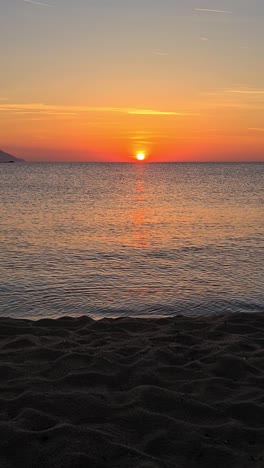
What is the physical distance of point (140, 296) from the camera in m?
12.6

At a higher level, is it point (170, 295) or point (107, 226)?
point (107, 226)

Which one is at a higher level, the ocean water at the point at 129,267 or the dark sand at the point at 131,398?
the ocean water at the point at 129,267

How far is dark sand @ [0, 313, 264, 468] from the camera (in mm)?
4500

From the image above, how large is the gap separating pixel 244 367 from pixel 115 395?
189cm

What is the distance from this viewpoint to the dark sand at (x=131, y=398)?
4500 mm

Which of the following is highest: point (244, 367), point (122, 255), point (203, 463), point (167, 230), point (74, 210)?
point (74, 210)

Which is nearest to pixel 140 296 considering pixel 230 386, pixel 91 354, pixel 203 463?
pixel 91 354

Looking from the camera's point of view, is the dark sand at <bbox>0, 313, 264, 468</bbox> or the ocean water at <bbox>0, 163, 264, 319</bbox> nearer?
the dark sand at <bbox>0, 313, 264, 468</bbox>

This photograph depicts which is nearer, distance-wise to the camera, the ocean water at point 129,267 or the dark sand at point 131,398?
the dark sand at point 131,398

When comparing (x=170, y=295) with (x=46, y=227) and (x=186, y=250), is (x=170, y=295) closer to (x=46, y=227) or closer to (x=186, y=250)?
(x=186, y=250)

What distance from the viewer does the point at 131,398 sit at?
5.56 metres

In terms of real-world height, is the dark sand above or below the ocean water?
below

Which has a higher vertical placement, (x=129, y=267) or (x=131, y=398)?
(x=129, y=267)

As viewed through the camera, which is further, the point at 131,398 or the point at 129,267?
the point at 129,267
